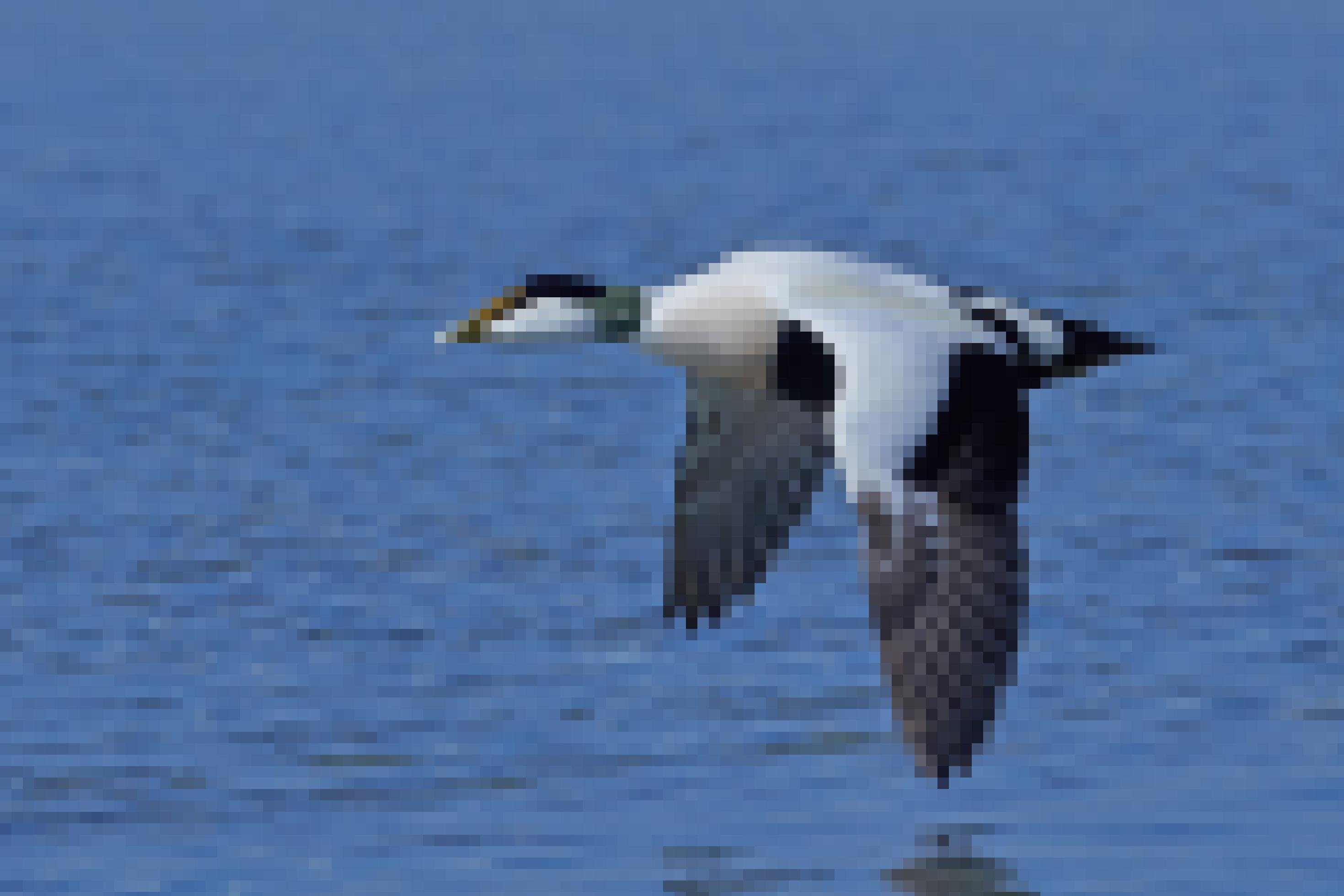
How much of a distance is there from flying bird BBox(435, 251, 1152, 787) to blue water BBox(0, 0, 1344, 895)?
863mm

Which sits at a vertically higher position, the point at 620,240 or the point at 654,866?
the point at 620,240

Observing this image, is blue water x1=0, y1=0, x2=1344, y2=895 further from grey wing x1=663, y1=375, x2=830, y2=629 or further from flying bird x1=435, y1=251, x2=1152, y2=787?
flying bird x1=435, y1=251, x2=1152, y2=787

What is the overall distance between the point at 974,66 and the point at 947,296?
188 feet

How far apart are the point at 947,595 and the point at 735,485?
294cm

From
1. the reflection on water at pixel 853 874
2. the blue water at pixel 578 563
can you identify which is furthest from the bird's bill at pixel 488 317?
the reflection on water at pixel 853 874

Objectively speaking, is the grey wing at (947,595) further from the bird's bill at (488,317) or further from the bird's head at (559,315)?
the bird's bill at (488,317)

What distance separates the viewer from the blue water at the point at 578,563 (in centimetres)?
1468

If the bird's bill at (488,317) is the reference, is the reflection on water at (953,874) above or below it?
below

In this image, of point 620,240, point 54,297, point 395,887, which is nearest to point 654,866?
point 395,887

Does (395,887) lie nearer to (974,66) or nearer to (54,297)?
(54,297)

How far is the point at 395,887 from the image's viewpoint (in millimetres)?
14133

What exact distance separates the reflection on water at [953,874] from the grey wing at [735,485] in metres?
2.02

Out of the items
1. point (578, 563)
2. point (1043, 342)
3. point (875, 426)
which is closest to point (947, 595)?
point (875, 426)

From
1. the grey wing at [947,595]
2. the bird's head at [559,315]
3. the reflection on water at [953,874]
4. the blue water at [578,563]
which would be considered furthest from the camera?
the bird's head at [559,315]
